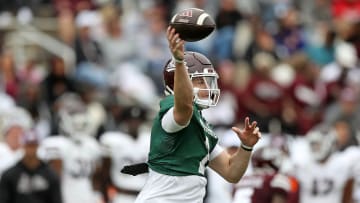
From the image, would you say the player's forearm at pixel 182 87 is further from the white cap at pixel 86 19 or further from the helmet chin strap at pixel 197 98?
the white cap at pixel 86 19

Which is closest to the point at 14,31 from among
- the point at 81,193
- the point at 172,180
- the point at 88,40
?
the point at 88,40

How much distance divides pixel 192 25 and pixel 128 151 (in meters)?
6.70

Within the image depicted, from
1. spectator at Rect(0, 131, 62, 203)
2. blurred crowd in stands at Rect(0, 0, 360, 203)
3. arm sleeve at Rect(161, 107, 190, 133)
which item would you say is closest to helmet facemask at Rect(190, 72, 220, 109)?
arm sleeve at Rect(161, 107, 190, 133)

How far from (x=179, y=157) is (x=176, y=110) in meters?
0.42

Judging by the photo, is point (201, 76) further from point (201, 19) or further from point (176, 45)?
point (176, 45)

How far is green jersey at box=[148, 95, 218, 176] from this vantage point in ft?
27.7

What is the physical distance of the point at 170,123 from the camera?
27.2ft

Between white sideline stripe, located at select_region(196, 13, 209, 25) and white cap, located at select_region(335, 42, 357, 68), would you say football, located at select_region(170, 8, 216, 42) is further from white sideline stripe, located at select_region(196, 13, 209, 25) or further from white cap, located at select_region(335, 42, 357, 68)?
white cap, located at select_region(335, 42, 357, 68)

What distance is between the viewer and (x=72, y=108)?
16438mm

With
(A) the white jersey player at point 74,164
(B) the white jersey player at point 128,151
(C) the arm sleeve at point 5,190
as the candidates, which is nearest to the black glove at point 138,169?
(C) the arm sleeve at point 5,190

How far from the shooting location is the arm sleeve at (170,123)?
827 cm

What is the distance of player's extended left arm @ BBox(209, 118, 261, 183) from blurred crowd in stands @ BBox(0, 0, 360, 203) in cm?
732

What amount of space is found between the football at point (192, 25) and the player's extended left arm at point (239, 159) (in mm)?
794

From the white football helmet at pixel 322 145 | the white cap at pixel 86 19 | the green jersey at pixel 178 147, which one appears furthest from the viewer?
the white cap at pixel 86 19
